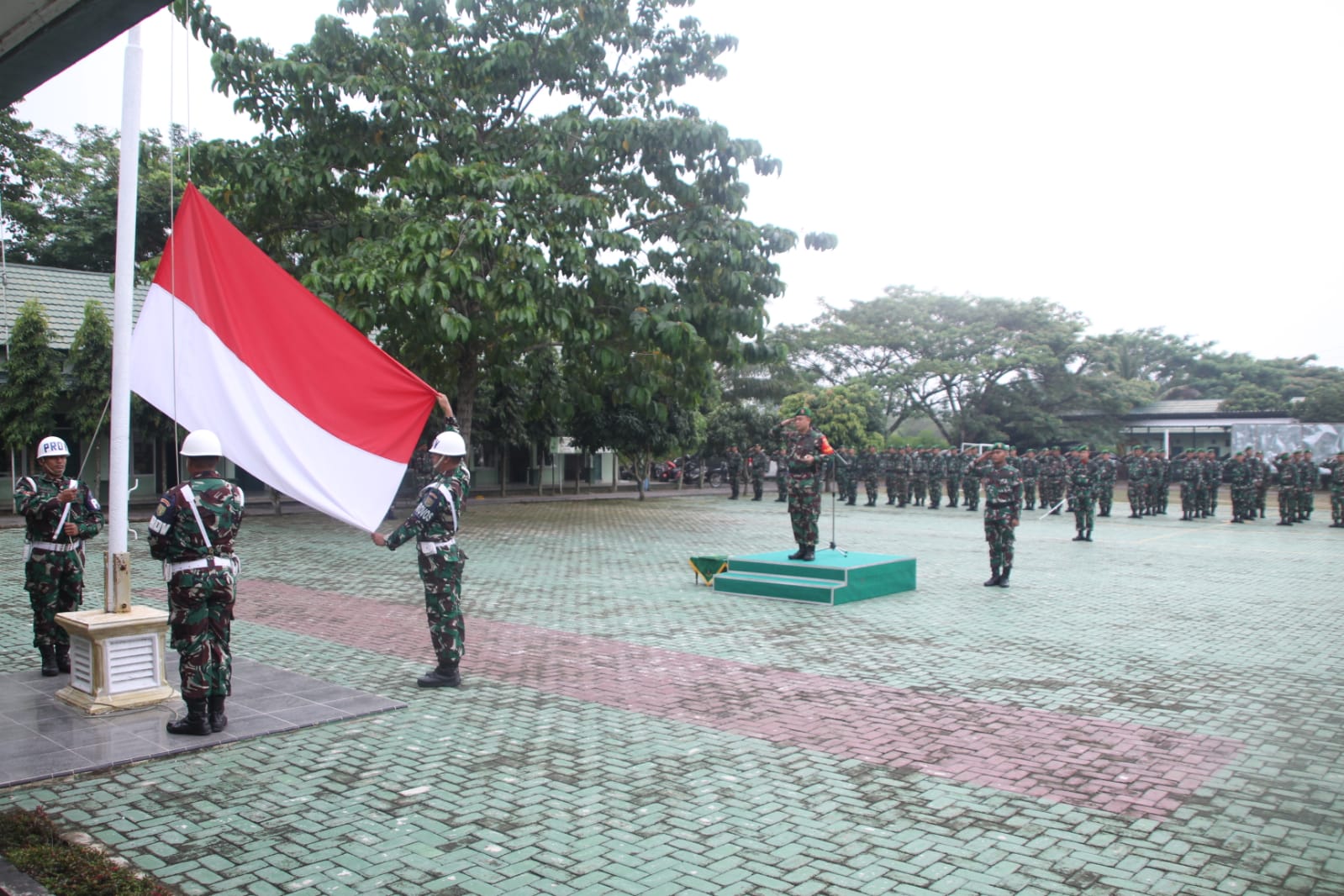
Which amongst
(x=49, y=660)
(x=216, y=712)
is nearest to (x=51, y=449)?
(x=49, y=660)

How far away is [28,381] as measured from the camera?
68.4ft

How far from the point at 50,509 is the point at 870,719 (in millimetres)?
6105

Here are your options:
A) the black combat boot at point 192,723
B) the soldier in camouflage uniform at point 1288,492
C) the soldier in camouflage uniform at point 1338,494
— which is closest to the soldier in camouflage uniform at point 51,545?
the black combat boot at point 192,723

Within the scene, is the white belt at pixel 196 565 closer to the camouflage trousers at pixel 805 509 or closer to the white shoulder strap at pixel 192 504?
the white shoulder strap at pixel 192 504

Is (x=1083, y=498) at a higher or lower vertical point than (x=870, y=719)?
higher

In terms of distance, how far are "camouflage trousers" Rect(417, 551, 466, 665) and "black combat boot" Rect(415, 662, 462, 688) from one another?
4 cm

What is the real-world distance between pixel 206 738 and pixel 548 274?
12.7 m

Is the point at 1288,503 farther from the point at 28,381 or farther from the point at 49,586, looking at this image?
the point at 28,381

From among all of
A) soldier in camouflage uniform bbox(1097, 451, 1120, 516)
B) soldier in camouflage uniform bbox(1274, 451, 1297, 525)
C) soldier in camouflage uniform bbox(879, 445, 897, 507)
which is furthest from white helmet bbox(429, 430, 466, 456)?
soldier in camouflage uniform bbox(879, 445, 897, 507)

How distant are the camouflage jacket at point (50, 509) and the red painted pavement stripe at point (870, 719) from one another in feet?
7.95

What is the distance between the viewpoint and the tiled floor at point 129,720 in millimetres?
5430

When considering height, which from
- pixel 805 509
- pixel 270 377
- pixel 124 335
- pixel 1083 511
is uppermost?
pixel 124 335

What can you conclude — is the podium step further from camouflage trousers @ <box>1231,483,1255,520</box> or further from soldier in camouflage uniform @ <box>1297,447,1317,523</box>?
soldier in camouflage uniform @ <box>1297,447,1317,523</box>

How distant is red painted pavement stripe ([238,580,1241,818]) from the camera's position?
5.33m
